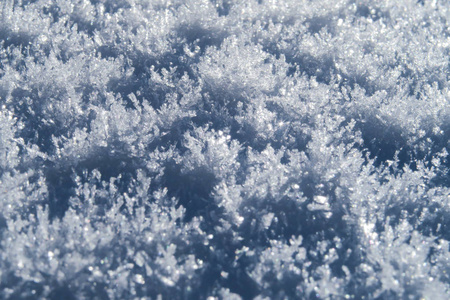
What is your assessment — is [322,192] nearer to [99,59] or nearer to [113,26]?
[99,59]

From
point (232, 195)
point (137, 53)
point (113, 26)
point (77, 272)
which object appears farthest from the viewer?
point (113, 26)

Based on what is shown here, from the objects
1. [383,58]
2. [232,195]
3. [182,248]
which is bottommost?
[182,248]

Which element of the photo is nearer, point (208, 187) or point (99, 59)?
point (208, 187)

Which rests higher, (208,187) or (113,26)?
(113,26)

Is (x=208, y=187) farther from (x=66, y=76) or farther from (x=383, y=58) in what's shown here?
(x=383, y=58)

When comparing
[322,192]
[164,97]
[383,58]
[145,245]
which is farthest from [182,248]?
[383,58]

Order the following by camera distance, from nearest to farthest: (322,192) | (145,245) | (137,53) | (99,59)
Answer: (145,245) < (322,192) < (99,59) < (137,53)
